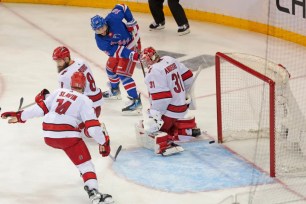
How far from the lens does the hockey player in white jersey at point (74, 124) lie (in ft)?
16.4

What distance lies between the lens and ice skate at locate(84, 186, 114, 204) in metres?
5.00

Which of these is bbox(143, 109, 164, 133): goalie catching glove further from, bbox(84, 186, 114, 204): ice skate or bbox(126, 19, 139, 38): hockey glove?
bbox(126, 19, 139, 38): hockey glove

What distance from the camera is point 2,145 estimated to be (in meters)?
6.19

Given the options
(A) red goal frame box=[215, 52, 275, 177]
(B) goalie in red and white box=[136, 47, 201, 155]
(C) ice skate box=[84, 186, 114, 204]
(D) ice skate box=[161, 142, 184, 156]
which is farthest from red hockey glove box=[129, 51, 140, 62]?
(C) ice skate box=[84, 186, 114, 204]

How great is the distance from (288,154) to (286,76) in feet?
1.81

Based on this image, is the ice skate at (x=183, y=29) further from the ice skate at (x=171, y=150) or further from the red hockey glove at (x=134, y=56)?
the ice skate at (x=171, y=150)

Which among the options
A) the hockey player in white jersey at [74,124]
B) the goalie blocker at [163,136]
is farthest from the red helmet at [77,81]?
the goalie blocker at [163,136]

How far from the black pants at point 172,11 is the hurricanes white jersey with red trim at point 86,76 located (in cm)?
312

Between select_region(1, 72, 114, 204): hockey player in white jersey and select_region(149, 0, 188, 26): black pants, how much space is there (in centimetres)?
410

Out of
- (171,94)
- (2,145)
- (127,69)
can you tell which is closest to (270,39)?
(127,69)

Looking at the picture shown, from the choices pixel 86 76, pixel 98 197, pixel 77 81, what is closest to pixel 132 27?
pixel 86 76

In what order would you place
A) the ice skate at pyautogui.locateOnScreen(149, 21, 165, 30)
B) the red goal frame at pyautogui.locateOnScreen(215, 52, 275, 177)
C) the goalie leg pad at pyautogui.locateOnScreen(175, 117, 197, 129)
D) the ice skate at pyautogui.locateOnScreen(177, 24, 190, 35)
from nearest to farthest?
1. the red goal frame at pyautogui.locateOnScreen(215, 52, 275, 177)
2. the goalie leg pad at pyautogui.locateOnScreen(175, 117, 197, 129)
3. the ice skate at pyautogui.locateOnScreen(177, 24, 190, 35)
4. the ice skate at pyautogui.locateOnScreen(149, 21, 165, 30)

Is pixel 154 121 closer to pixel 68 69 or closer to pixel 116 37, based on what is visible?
pixel 68 69

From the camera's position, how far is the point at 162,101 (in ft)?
19.2
